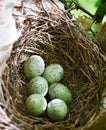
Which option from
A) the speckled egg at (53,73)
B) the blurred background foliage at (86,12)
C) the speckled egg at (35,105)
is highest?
the blurred background foliage at (86,12)

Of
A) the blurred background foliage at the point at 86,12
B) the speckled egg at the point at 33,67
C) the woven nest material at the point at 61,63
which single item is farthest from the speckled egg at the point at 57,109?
the blurred background foliage at the point at 86,12

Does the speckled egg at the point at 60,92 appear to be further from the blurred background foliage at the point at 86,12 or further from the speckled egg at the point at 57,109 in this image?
the blurred background foliage at the point at 86,12

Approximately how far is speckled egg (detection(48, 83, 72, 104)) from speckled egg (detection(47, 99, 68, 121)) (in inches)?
1.3

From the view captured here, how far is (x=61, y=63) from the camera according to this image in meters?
1.62

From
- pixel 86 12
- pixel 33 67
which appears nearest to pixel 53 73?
pixel 33 67

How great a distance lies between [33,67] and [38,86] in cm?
8

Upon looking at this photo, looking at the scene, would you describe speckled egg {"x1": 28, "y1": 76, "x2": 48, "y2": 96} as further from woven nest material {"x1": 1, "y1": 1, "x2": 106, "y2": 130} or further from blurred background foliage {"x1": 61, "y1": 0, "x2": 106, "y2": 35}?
blurred background foliage {"x1": 61, "y1": 0, "x2": 106, "y2": 35}

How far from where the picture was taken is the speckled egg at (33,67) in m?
1.52

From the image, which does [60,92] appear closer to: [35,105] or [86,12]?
[35,105]

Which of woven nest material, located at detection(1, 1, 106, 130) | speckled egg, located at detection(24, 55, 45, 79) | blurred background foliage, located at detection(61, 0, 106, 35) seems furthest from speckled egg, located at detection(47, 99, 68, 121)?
blurred background foliage, located at detection(61, 0, 106, 35)

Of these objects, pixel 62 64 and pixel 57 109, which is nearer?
pixel 57 109

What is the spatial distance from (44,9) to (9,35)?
0.22 metres

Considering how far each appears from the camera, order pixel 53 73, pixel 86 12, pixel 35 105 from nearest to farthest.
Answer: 1. pixel 35 105
2. pixel 53 73
3. pixel 86 12

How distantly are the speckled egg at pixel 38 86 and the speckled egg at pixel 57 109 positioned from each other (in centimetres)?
5
